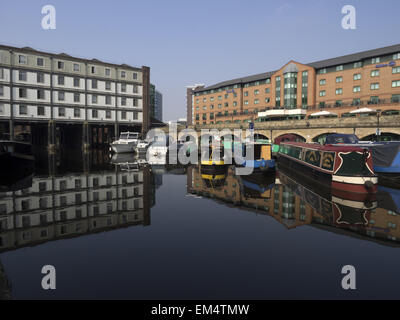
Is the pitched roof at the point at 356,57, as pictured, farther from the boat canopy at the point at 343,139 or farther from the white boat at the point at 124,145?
the white boat at the point at 124,145

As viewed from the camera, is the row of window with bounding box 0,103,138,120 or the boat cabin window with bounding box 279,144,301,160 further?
the row of window with bounding box 0,103,138,120

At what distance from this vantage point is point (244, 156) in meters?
24.1

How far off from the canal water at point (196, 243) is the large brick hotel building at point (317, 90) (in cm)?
Answer: 3775

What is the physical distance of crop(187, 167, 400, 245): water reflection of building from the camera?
9.66 m

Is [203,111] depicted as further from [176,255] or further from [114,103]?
[176,255]

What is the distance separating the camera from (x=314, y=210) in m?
12.1

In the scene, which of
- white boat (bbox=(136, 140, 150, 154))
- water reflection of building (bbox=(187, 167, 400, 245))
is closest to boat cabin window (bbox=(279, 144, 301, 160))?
water reflection of building (bbox=(187, 167, 400, 245))

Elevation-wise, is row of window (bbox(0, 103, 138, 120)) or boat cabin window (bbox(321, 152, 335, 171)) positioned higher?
row of window (bbox(0, 103, 138, 120))

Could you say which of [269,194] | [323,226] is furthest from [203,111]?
[323,226]

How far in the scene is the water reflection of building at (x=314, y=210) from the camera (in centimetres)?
966

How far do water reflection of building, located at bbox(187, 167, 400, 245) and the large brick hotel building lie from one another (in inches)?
1351

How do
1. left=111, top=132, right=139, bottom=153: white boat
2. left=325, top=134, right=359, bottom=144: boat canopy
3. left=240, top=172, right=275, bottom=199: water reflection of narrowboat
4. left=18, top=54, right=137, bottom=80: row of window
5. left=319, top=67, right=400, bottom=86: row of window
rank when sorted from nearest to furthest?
left=240, top=172, right=275, bottom=199: water reflection of narrowboat → left=325, top=134, right=359, bottom=144: boat canopy → left=18, top=54, right=137, bottom=80: row of window → left=111, top=132, right=139, bottom=153: white boat → left=319, top=67, right=400, bottom=86: row of window

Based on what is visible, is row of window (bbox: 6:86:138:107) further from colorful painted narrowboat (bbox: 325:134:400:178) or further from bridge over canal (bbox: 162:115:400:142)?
colorful painted narrowboat (bbox: 325:134:400:178)

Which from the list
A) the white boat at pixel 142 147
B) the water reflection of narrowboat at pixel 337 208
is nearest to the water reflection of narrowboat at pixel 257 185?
the water reflection of narrowboat at pixel 337 208
